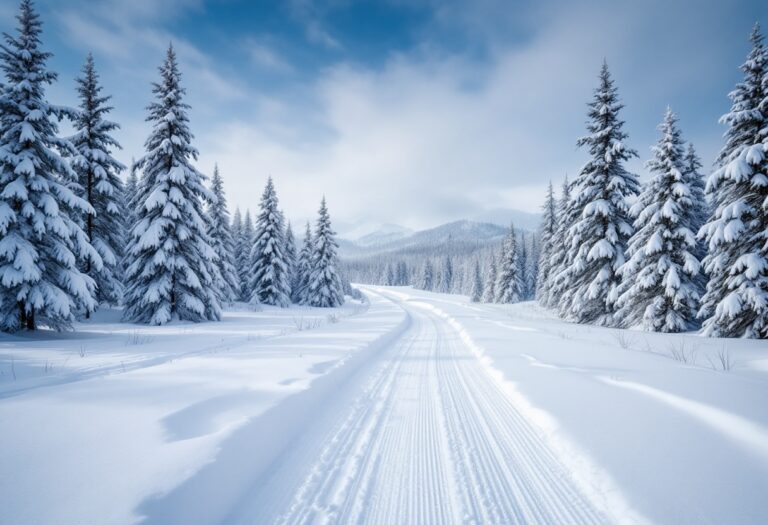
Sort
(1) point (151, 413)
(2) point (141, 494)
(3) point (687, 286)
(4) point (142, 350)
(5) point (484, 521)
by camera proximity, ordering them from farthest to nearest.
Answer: (3) point (687, 286) → (4) point (142, 350) → (1) point (151, 413) → (5) point (484, 521) → (2) point (141, 494)

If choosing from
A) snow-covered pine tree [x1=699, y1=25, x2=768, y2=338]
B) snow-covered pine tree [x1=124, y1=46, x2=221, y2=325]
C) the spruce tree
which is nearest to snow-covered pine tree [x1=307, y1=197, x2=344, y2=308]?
snow-covered pine tree [x1=124, y1=46, x2=221, y2=325]

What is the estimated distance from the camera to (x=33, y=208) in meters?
10.3

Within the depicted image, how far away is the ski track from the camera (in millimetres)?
2598

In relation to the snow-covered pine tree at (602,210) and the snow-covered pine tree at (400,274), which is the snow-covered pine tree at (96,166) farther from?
the snow-covered pine tree at (400,274)

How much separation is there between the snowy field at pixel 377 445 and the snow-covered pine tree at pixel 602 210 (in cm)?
1110

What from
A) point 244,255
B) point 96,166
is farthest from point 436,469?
point 244,255

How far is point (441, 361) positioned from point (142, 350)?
797 centimetres

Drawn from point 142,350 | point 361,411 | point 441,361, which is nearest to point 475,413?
point 361,411

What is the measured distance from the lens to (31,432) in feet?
9.79

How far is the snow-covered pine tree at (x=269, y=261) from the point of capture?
29.7m

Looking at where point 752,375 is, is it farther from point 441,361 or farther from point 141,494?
point 141,494

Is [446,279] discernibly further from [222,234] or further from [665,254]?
[665,254]

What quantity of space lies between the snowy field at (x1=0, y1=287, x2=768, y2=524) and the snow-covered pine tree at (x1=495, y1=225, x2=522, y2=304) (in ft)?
130

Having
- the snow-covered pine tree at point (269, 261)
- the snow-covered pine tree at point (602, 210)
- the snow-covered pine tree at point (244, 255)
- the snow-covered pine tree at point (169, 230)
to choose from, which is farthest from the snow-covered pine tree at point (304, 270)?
the snow-covered pine tree at point (602, 210)
